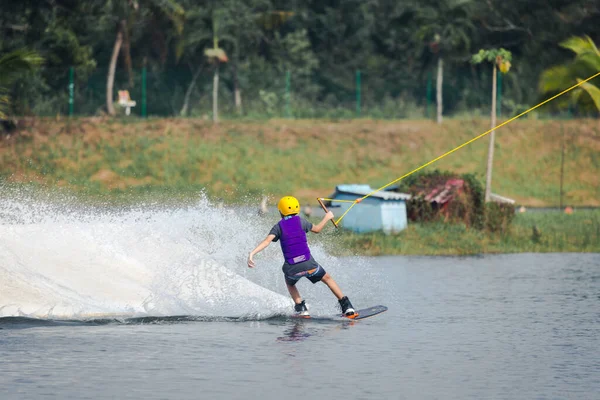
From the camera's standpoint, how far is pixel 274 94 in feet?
182

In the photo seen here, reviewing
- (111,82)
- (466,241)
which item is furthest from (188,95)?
(466,241)

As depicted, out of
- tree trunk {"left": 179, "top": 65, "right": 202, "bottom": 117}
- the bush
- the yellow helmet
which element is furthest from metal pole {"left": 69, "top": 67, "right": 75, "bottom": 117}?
the yellow helmet

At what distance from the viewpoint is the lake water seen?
11906 millimetres

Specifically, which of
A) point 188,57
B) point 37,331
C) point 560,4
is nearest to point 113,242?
point 37,331

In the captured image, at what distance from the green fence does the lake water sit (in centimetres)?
3005

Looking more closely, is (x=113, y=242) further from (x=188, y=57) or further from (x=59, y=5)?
(x=188, y=57)

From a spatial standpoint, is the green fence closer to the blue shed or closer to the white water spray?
the blue shed

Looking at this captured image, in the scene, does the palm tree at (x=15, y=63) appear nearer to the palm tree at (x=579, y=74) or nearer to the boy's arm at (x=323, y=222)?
the palm tree at (x=579, y=74)

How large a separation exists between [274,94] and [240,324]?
39.9 metres

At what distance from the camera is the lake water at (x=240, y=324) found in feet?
39.1

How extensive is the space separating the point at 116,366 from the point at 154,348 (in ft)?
3.87

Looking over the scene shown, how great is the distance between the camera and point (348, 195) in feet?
108

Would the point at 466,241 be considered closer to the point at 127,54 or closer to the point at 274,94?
the point at 274,94

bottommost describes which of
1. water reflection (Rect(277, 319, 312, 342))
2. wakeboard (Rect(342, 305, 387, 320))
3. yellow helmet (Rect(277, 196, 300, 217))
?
water reflection (Rect(277, 319, 312, 342))
